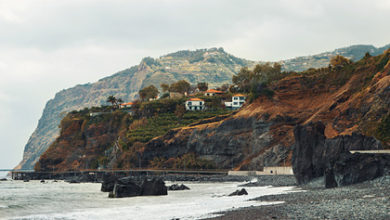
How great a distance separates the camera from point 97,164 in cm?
14562

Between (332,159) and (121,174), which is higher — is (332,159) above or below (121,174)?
above

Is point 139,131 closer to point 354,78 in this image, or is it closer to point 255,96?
point 255,96

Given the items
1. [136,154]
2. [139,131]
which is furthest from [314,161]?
[139,131]

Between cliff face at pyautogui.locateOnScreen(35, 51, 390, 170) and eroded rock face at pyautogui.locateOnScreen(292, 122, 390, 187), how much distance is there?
30485mm

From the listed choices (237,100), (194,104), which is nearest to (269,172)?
(237,100)

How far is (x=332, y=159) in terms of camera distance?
35.7 meters

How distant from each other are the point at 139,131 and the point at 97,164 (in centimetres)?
2152

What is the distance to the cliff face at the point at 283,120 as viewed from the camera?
8344 centimetres

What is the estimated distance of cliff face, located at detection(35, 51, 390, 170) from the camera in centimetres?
8344

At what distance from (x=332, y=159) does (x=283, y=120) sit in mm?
65277

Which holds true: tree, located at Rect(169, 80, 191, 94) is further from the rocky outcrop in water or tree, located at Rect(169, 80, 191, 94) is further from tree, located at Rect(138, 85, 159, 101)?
the rocky outcrop in water

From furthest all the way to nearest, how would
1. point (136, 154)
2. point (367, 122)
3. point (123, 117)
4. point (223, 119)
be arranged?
1. point (123, 117)
2. point (136, 154)
3. point (223, 119)
4. point (367, 122)

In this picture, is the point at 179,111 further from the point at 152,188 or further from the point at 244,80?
the point at 152,188

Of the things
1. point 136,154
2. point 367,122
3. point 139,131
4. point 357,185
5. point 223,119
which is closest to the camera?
point 357,185
